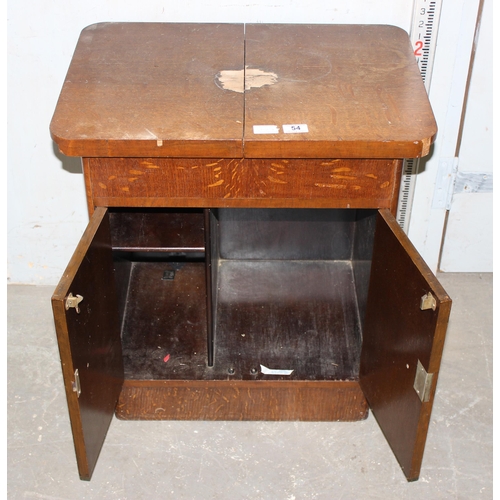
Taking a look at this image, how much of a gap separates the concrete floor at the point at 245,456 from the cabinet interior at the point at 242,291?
0.15m

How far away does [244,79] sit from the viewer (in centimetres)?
162

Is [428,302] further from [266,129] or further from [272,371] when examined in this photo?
[272,371]

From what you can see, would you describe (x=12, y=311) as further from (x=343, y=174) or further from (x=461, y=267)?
(x=461, y=267)

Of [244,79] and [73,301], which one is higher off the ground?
[244,79]

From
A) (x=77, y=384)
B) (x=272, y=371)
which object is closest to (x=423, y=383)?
(x=272, y=371)

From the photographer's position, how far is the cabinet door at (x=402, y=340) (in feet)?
4.40

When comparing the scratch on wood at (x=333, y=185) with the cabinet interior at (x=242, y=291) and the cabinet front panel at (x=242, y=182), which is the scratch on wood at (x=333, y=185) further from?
the cabinet interior at (x=242, y=291)

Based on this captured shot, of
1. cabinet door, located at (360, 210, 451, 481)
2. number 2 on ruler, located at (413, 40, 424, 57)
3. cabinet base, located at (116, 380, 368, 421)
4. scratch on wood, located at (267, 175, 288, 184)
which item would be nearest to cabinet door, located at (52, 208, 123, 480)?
cabinet base, located at (116, 380, 368, 421)

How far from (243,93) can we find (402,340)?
627 millimetres

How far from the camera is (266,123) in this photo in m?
1.47

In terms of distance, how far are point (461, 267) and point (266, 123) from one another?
3.91ft

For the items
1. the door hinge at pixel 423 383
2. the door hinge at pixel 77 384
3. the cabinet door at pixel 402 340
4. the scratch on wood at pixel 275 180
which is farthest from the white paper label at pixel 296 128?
the door hinge at pixel 77 384

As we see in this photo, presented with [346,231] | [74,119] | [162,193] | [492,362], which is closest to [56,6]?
[74,119]

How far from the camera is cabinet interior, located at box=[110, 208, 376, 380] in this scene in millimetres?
1851
